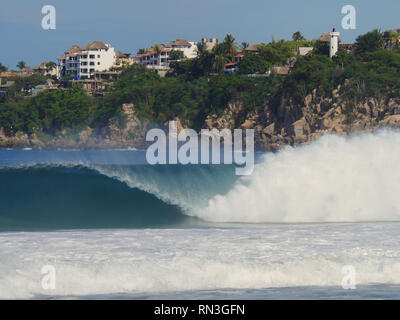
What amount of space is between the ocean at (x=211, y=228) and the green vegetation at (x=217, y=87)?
6611 cm

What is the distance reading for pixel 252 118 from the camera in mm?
97500

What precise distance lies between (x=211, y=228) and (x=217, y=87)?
89167 millimetres

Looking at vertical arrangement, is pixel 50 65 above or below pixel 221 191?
above

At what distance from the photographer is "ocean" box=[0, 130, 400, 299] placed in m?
10.9

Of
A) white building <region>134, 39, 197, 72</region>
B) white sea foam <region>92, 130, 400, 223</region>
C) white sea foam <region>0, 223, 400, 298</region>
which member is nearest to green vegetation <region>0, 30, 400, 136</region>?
white building <region>134, 39, 197, 72</region>

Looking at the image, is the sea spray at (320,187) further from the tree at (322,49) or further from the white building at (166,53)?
the white building at (166,53)

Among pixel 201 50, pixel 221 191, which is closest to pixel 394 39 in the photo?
pixel 201 50

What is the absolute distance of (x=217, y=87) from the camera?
344 ft

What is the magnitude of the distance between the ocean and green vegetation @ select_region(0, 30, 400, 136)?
2603 inches

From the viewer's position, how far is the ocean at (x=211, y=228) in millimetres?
10945

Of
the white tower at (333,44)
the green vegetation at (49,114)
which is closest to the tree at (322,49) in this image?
the white tower at (333,44)

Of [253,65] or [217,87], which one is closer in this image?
[217,87]

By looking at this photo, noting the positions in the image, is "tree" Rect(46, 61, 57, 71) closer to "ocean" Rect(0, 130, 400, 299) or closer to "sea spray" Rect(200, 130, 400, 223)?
"ocean" Rect(0, 130, 400, 299)

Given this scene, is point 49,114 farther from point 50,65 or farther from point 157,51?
point 50,65
